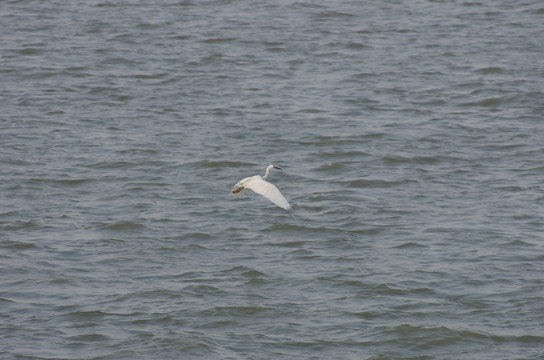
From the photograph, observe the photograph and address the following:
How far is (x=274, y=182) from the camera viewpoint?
1419cm

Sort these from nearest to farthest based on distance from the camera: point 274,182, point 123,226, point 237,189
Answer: point 237,189 < point 123,226 < point 274,182

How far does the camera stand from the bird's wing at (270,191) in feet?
36.8

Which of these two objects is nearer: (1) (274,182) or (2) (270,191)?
(2) (270,191)

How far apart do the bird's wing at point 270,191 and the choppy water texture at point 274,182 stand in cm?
86

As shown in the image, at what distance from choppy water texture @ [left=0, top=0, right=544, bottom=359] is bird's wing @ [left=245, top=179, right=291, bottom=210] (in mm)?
856

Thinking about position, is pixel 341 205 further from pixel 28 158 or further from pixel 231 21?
pixel 231 21

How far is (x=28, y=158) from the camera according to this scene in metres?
15.0

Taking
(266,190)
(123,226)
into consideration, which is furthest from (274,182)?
(266,190)

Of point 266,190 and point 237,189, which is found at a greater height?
point 266,190

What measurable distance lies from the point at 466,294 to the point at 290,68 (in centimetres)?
980

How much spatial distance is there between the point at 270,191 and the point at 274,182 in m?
2.83

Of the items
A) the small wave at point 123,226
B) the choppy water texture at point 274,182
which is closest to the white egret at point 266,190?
the choppy water texture at point 274,182

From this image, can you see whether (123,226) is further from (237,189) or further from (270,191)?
(270,191)

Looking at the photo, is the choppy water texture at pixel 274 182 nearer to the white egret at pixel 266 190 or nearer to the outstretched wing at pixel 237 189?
the outstretched wing at pixel 237 189
